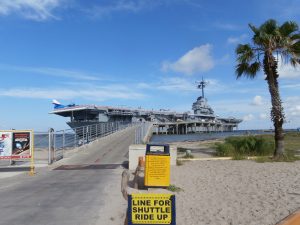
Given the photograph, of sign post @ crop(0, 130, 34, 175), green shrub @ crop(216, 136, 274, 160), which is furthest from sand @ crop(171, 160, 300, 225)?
sign post @ crop(0, 130, 34, 175)

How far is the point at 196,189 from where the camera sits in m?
11.2

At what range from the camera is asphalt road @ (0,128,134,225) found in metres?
7.96

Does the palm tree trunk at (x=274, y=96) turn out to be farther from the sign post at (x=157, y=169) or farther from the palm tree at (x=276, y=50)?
the sign post at (x=157, y=169)

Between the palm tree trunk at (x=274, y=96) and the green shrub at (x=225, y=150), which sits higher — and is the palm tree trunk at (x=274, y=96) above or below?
above

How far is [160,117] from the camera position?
448ft

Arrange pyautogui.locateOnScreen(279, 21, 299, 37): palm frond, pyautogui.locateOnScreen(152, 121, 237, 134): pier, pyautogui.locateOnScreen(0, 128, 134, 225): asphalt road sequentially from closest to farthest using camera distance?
pyautogui.locateOnScreen(0, 128, 134, 225): asphalt road
pyautogui.locateOnScreen(279, 21, 299, 37): palm frond
pyautogui.locateOnScreen(152, 121, 237, 134): pier

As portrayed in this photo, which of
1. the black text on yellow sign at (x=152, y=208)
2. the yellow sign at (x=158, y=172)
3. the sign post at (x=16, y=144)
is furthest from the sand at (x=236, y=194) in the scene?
the sign post at (x=16, y=144)

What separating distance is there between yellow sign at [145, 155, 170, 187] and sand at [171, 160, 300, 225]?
685mm

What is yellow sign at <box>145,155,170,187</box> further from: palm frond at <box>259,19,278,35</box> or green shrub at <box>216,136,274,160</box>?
palm frond at <box>259,19,278,35</box>

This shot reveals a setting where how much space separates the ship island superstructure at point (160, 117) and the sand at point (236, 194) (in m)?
73.8

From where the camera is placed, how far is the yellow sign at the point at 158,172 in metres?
11.2

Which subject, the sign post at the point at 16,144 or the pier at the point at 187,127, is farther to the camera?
the pier at the point at 187,127

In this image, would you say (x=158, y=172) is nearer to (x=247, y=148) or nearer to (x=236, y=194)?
(x=236, y=194)

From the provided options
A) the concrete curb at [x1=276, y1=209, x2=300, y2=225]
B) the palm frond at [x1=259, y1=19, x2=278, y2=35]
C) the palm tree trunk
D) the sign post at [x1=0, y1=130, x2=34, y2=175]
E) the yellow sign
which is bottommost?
the concrete curb at [x1=276, y1=209, x2=300, y2=225]
